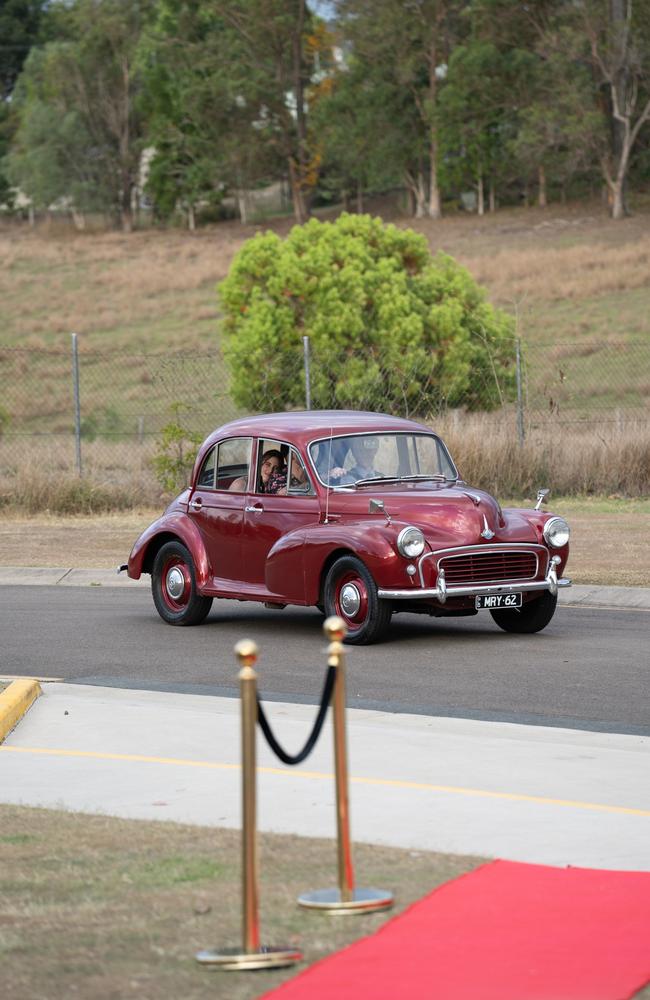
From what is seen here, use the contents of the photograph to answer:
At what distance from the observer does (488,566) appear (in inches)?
486

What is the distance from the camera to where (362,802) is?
23.6 feet

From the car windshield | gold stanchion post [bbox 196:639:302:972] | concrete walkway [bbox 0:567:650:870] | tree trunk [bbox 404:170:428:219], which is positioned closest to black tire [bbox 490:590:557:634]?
the car windshield

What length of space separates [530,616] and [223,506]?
2.69m

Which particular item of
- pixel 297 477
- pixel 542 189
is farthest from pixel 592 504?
pixel 542 189

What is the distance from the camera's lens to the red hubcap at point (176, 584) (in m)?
13.9

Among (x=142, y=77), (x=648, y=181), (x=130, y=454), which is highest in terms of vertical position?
(x=142, y=77)

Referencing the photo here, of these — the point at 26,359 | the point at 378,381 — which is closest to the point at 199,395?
the point at 26,359

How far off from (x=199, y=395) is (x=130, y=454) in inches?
290

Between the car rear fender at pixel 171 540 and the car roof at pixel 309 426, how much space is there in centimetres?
78

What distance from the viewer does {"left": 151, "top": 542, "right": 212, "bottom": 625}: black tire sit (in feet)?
45.2

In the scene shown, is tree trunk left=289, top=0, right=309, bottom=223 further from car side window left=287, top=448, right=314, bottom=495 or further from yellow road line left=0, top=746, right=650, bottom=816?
yellow road line left=0, top=746, right=650, bottom=816

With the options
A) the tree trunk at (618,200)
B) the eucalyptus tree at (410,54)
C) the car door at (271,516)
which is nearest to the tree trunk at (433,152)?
the eucalyptus tree at (410,54)

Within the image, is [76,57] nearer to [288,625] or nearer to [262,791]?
[288,625]

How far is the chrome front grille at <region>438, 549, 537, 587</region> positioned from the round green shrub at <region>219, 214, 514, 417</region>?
18.8m
